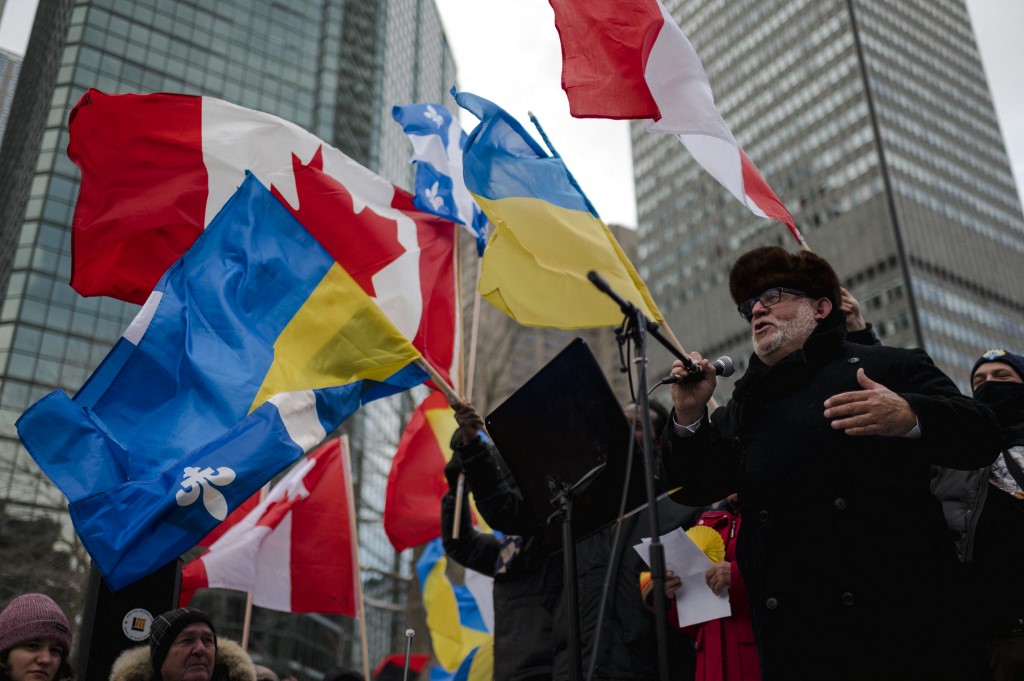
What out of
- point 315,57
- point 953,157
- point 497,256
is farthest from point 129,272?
point 953,157

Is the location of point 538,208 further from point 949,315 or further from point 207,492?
point 949,315

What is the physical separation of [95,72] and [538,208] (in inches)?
1898

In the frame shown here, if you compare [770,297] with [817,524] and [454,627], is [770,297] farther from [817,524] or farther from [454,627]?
[454,627]

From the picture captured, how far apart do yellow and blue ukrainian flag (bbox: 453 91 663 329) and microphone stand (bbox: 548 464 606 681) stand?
1.51 metres

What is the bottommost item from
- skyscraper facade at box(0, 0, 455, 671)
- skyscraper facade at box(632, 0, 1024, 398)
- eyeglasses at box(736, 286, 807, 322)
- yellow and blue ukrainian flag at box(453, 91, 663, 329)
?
eyeglasses at box(736, 286, 807, 322)

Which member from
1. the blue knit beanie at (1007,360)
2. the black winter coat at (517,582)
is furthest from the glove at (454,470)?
the blue knit beanie at (1007,360)

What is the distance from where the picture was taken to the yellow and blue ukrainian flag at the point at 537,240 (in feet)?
16.2

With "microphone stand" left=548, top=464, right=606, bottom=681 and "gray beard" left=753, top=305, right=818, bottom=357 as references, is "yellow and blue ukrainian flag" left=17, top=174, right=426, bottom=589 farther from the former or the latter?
"gray beard" left=753, top=305, right=818, bottom=357

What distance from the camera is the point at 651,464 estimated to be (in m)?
2.68

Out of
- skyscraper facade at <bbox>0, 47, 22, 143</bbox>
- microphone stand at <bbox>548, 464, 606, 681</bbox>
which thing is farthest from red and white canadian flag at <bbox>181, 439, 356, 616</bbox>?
skyscraper facade at <bbox>0, 47, 22, 143</bbox>

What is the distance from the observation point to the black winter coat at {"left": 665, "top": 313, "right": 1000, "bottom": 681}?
9.12 ft

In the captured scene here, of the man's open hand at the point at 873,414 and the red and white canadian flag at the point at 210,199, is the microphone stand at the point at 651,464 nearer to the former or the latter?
the man's open hand at the point at 873,414

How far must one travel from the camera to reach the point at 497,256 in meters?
5.14

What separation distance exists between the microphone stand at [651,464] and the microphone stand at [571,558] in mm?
253
